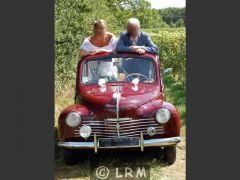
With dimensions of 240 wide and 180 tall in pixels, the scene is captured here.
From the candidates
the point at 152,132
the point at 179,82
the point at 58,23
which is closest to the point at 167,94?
the point at 179,82

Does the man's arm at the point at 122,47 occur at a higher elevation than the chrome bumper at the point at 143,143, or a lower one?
higher

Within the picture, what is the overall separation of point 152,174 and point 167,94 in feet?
4.56

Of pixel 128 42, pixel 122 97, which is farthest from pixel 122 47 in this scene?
pixel 122 97

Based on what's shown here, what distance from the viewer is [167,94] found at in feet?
41.3

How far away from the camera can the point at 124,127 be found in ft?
38.4

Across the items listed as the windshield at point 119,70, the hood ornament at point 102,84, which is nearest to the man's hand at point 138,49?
the windshield at point 119,70

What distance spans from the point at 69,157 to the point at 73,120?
21.8 inches

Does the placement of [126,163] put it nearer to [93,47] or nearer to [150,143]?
[150,143]

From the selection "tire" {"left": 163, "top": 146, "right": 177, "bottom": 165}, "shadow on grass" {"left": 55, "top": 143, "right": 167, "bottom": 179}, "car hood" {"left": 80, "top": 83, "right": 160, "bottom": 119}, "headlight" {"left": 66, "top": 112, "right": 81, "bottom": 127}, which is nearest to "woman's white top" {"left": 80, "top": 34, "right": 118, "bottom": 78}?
"car hood" {"left": 80, "top": 83, "right": 160, "bottom": 119}

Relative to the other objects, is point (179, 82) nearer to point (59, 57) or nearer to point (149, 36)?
point (149, 36)

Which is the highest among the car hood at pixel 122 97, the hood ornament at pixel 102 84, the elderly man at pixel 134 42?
the elderly man at pixel 134 42

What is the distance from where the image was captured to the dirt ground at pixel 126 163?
462 inches

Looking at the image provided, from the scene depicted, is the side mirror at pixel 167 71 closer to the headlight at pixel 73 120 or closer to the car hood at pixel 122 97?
the car hood at pixel 122 97

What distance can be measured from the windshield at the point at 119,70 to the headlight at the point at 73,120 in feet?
2.75
